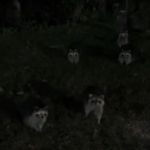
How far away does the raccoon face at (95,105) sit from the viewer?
9.57 m

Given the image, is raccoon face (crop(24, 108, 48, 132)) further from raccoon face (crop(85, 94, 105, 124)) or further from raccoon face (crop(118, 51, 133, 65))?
raccoon face (crop(118, 51, 133, 65))

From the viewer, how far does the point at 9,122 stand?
920 centimetres

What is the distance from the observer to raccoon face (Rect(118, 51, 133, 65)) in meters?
12.6

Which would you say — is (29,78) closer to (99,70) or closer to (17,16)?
(99,70)

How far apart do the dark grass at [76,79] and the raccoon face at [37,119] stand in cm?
13

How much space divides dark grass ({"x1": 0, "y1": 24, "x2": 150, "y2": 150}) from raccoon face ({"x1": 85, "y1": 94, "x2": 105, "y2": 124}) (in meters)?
0.18

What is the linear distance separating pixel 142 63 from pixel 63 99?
384cm

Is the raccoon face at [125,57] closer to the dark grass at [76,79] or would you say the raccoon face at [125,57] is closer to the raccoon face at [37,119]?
the dark grass at [76,79]

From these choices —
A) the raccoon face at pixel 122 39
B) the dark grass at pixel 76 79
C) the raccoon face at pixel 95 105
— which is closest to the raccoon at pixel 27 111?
the dark grass at pixel 76 79

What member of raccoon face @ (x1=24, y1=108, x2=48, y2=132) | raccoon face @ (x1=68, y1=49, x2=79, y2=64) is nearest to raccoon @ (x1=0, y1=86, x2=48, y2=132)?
raccoon face @ (x1=24, y1=108, x2=48, y2=132)

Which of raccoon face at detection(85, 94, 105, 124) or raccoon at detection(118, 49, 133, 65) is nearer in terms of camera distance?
raccoon face at detection(85, 94, 105, 124)

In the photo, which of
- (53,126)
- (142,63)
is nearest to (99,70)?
(142,63)

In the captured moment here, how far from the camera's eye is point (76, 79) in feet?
38.0

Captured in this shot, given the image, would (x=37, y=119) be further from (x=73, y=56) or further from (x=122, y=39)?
(x=122, y=39)
